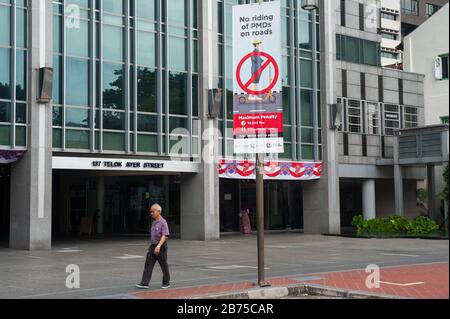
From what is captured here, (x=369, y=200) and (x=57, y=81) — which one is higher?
(x=57, y=81)

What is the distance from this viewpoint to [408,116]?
132ft

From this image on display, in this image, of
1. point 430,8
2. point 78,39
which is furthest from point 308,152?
point 430,8

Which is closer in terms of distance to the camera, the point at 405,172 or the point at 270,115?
the point at 270,115

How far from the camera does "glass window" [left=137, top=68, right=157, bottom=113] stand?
27734 mm

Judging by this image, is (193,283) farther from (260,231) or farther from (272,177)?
(272,177)

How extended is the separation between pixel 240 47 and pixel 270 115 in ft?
5.12

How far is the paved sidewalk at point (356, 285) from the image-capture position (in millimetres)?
11492

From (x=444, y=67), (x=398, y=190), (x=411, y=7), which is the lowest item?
(x=398, y=190)

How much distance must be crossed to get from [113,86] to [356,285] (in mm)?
17052

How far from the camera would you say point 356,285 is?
41.3 ft

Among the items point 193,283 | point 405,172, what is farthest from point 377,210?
point 193,283

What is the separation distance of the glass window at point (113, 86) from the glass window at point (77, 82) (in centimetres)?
84

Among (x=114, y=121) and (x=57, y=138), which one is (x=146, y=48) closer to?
(x=114, y=121)

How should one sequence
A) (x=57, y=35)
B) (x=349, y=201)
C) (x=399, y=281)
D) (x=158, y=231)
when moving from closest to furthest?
(x=158, y=231)
(x=399, y=281)
(x=57, y=35)
(x=349, y=201)
